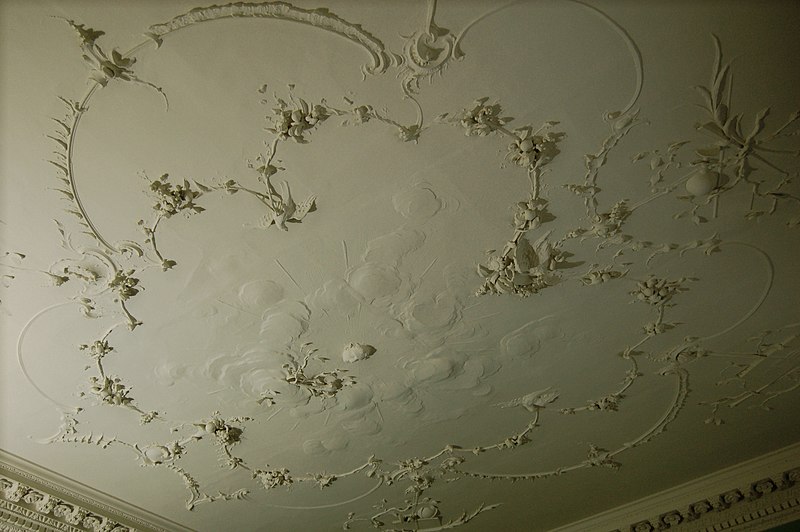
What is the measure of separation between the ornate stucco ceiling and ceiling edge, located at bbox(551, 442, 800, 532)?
0.15 metres

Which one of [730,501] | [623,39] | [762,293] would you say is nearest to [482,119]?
[623,39]

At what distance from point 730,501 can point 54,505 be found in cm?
478

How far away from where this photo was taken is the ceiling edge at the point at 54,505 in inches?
161

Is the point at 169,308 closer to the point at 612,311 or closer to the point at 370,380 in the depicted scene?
the point at 370,380

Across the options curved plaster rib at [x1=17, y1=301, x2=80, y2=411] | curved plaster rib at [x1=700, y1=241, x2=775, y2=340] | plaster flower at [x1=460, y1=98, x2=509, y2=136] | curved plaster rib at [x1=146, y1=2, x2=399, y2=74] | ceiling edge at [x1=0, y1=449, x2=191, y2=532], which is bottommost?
ceiling edge at [x1=0, y1=449, x2=191, y2=532]

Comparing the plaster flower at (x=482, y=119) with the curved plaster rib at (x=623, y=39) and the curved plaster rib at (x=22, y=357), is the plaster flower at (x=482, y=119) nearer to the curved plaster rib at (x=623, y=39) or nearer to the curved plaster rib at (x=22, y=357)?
the curved plaster rib at (x=623, y=39)

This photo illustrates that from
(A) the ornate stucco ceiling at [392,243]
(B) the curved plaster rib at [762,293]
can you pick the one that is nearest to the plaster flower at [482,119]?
(A) the ornate stucco ceiling at [392,243]

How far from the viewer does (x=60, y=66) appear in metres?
2.37

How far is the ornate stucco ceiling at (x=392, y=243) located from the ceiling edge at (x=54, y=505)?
190 millimetres

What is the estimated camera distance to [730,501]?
446 centimetres

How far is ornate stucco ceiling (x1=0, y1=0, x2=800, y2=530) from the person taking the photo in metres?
2.36

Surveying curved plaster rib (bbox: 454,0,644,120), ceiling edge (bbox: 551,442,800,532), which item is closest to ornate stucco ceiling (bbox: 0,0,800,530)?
curved plaster rib (bbox: 454,0,644,120)

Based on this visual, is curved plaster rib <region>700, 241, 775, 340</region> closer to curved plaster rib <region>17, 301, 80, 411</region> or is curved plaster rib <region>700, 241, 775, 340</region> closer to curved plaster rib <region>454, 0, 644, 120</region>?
curved plaster rib <region>454, 0, 644, 120</region>

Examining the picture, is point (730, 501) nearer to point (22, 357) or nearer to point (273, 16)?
point (273, 16)
